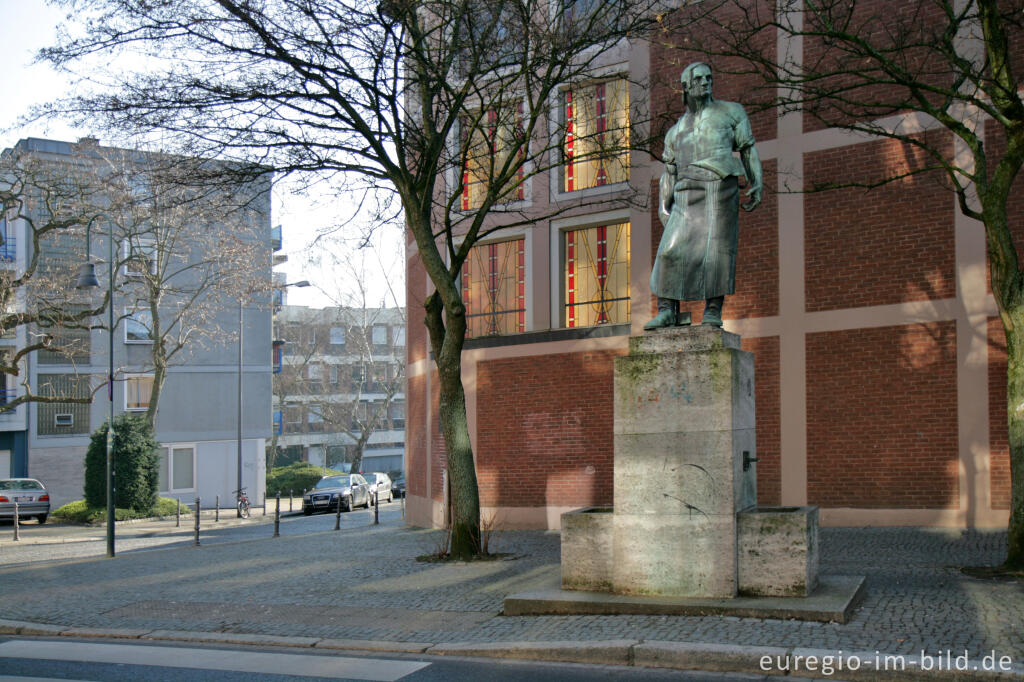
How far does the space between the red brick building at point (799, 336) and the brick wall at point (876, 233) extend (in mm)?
23

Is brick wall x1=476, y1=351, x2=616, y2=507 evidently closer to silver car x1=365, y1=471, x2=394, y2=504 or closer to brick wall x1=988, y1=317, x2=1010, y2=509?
brick wall x1=988, y1=317, x2=1010, y2=509

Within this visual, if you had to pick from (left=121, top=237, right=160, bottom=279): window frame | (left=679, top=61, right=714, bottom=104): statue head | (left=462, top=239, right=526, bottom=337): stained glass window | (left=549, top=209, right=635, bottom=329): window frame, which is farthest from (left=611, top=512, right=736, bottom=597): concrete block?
(left=121, top=237, right=160, bottom=279): window frame

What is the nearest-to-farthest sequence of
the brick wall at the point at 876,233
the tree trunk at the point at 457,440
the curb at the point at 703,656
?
the curb at the point at 703,656 → the tree trunk at the point at 457,440 → the brick wall at the point at 876,233

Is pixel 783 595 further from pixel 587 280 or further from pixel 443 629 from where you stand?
pixel 587 280

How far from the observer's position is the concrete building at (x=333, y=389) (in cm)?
5997

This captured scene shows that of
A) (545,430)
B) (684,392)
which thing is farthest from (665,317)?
(545,430)

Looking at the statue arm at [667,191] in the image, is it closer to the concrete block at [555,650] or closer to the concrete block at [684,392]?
the concrete block at [684,392]

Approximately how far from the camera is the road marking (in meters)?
7.75

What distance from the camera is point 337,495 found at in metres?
36.4

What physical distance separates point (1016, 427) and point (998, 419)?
446cm

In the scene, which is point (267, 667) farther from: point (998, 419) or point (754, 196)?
point (998, 419)

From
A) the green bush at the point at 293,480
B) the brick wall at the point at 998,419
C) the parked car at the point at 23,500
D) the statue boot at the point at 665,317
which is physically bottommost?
the green bush at the point at 293,480

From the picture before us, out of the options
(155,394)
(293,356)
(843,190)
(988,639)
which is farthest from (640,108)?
(293,356)

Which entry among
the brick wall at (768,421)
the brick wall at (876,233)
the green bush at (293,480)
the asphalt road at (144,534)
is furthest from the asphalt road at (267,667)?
the green bush at (293,480)
